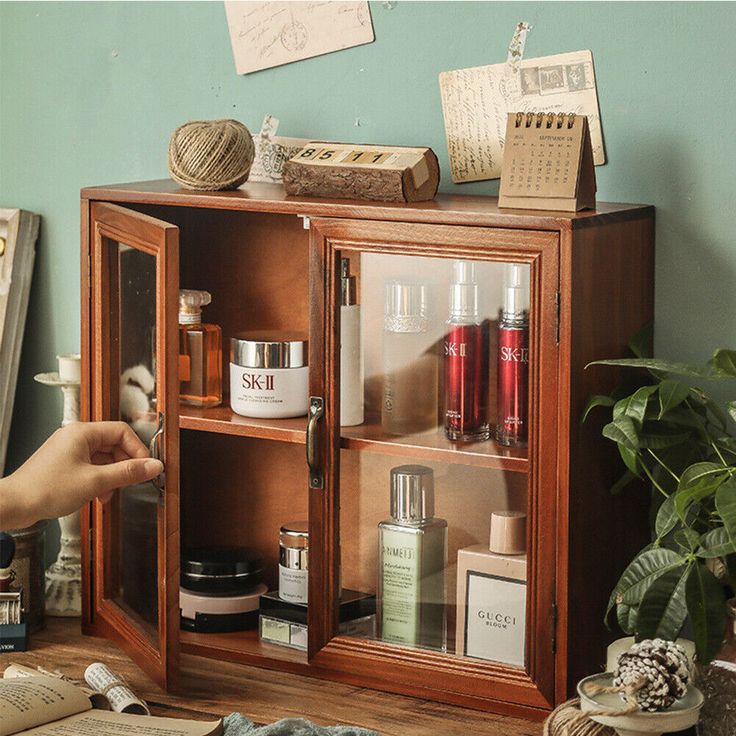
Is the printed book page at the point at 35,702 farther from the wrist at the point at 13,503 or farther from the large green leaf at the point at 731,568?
the large green leaf at the point at 731,568

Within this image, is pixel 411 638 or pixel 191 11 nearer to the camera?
pixel 411 638

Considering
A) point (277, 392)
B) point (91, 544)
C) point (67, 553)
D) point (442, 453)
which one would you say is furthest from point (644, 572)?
point (67, 553)

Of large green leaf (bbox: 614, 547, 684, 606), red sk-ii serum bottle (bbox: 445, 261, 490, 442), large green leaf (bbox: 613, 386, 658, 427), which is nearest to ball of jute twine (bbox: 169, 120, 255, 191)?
red sk-ii serum bottle (bbox: 445, 261, 490, 442)

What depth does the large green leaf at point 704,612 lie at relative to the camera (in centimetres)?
127

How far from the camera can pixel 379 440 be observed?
1489 millimetres

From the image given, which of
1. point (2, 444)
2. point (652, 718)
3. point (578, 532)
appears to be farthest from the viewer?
point (2, 444)

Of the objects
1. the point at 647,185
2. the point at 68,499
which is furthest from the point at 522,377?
the point at 68,499

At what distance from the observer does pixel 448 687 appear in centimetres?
Result: 146

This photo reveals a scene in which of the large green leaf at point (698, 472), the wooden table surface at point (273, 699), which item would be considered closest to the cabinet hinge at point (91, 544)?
the wooden table surface at point (273, 699)

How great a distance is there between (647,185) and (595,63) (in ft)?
0.51

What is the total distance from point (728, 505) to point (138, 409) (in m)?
0.75

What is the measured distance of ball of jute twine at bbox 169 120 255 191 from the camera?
157 centimetres

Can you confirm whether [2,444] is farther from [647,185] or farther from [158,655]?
[647,185]

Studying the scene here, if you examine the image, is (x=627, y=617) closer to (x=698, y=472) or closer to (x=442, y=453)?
(x=698, y=472)
